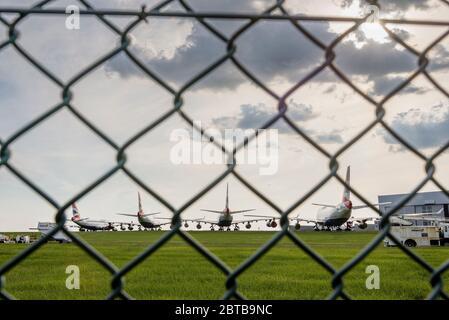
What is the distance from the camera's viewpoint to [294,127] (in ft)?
4.01

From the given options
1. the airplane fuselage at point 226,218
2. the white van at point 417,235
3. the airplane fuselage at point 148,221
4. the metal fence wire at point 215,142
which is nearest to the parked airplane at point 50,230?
the metal fence wire at point 215,142

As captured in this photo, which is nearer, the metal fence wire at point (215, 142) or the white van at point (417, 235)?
the metal fence wire at point (215, 142)

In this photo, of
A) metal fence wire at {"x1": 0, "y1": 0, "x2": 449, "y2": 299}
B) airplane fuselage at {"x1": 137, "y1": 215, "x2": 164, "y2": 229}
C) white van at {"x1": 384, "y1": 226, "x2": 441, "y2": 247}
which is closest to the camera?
metal fence wire at {"x1": 0, "y1": 0, "x2": 449, "y2": 299}

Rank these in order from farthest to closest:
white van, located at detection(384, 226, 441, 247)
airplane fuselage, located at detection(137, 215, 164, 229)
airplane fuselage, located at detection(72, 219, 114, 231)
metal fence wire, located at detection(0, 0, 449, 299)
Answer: white van, located at detection(384, 226, 441, 247) < airplane fuselage, located at detection(137, 215, 164, 229) < airplane fuselage, located at detection(72, 219, 114, 231) < metal fence wire, located at detection(0, 0, 449, 299)

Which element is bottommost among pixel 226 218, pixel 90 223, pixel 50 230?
pixel 50 230

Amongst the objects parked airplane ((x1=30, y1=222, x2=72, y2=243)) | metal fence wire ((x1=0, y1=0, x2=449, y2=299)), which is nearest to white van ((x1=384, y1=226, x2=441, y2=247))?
parked airplane ((x1=30, y1=222, x2=72, y2=243))

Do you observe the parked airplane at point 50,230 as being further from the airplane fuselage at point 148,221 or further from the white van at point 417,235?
the white van at point 417,235

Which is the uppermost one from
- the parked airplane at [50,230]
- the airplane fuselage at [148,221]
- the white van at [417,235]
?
the white van at [417,235]

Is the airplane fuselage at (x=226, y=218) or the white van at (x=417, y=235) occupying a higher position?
the white van at (x=417, y=235)

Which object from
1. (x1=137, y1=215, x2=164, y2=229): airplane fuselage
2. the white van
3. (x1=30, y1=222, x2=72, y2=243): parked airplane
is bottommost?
(x1=30, y1=222, x2=72, y2=243): parked airplane

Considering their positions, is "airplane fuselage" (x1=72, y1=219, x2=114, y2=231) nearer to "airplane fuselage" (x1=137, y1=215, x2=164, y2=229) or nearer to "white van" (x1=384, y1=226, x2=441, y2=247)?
"airplane fuselage" (x1=137, y1=215, x2=164, y2=229)

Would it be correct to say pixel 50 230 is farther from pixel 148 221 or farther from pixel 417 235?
pixel 417 235

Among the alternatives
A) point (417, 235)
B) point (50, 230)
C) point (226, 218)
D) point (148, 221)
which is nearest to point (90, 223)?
point (417, 235)
